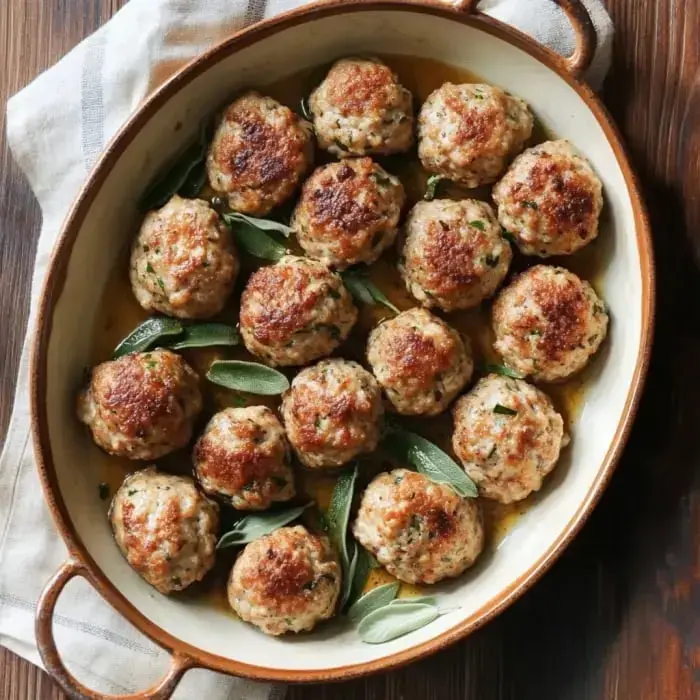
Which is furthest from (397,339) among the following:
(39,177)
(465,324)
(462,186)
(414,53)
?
(39,177)

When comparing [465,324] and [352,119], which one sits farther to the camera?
[465,324]

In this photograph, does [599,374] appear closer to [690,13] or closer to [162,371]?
[690,13]

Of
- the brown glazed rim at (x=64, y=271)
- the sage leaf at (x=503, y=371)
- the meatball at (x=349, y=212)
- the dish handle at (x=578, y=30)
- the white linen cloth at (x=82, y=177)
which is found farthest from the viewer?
the white linen cloth at (x=82, y=177)

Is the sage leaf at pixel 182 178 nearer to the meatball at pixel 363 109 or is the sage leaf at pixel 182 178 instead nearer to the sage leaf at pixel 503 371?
the meatball at pixel 363 109

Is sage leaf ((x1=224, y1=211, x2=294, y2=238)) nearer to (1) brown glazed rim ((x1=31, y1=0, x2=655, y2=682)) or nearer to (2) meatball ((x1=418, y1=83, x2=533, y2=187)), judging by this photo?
(1) brown glazed rim ((x1=31, y1=0, x2=655, y2=682))

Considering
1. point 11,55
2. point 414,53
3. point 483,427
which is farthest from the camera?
point 11,55

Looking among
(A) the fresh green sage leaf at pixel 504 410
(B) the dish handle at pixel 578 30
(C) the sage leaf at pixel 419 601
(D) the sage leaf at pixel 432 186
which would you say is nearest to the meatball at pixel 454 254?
(D) the sage leaf at pixel 432 186
